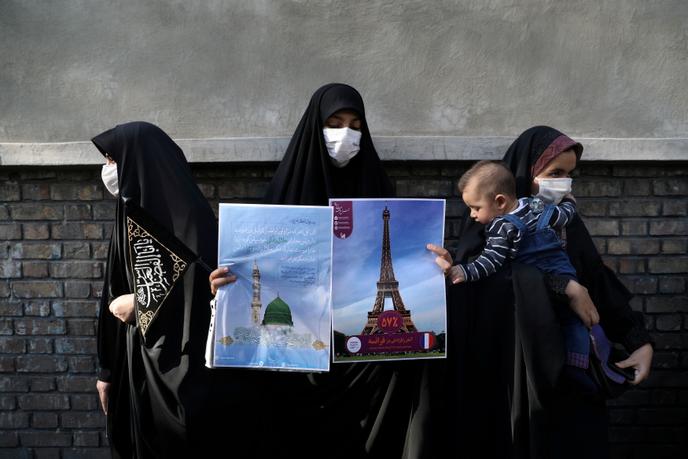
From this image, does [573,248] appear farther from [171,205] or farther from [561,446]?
[171,205]

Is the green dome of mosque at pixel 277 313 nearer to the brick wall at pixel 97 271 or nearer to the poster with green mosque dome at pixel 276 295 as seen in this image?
the poster with green mosque dome at pixel 276 295

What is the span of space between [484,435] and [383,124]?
1718 mm

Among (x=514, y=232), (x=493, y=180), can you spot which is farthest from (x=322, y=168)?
(x=514, y=232)

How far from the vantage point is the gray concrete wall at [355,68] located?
344 centimetres

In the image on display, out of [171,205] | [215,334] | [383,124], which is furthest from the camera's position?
[383,124]

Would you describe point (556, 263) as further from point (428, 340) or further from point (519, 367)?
point (428, 340)

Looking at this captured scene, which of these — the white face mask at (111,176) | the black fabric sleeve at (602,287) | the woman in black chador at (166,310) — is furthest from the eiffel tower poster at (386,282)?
the white face mask at (111,176)

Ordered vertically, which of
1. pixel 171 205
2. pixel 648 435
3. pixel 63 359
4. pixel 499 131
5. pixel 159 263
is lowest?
pixel 648 435

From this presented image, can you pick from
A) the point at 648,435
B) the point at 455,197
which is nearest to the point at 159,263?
the point at 455,197

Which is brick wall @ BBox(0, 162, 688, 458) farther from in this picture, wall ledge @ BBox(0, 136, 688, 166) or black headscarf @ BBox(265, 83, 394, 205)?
black headscarf @ BBox(265, 83, 394, 205)

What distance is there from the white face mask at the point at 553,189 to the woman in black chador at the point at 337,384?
739mm

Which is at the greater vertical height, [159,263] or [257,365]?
[159,263]

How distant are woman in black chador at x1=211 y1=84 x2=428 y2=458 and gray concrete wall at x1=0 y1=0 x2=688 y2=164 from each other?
585 millimetres

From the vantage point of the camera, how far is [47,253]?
11.6 feet
